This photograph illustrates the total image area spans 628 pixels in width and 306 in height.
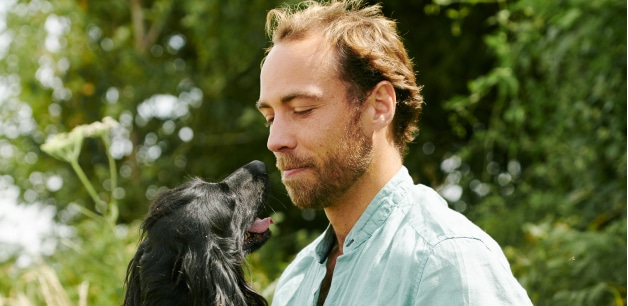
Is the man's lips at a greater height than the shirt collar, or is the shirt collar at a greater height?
the man's lips

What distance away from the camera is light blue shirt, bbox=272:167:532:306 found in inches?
71.8

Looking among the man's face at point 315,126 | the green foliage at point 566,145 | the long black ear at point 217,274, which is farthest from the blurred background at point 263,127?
the man's face at point 315,126

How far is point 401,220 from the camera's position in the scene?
6.91ft

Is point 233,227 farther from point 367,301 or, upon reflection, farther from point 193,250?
point 367,301

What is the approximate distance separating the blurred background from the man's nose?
1.30 meters

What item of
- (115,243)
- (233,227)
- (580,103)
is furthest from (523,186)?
(233,227)

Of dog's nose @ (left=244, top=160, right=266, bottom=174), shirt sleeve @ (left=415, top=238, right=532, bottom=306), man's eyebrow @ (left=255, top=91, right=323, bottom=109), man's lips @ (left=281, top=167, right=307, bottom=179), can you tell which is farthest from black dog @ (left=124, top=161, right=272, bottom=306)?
shirt sleeve @ (left=415, top=238, right=532, bottom=306)

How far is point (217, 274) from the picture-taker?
8.79ft

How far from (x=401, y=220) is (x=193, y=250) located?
88 cm

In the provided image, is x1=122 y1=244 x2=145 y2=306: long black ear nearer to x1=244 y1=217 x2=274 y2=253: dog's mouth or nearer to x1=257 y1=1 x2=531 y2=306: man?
x1=244 y1=217 x2=274 y2=253: dog's mouth

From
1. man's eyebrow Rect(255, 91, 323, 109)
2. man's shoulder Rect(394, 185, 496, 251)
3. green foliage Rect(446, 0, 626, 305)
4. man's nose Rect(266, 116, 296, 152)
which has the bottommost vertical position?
green foliage Rect(446, 0, 626, 305)

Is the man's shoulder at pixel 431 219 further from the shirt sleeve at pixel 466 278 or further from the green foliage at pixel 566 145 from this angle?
the green foliage at pixel 566 145

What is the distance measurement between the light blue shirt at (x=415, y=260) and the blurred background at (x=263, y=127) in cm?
140

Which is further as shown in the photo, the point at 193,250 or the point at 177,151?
the point at 177,151
